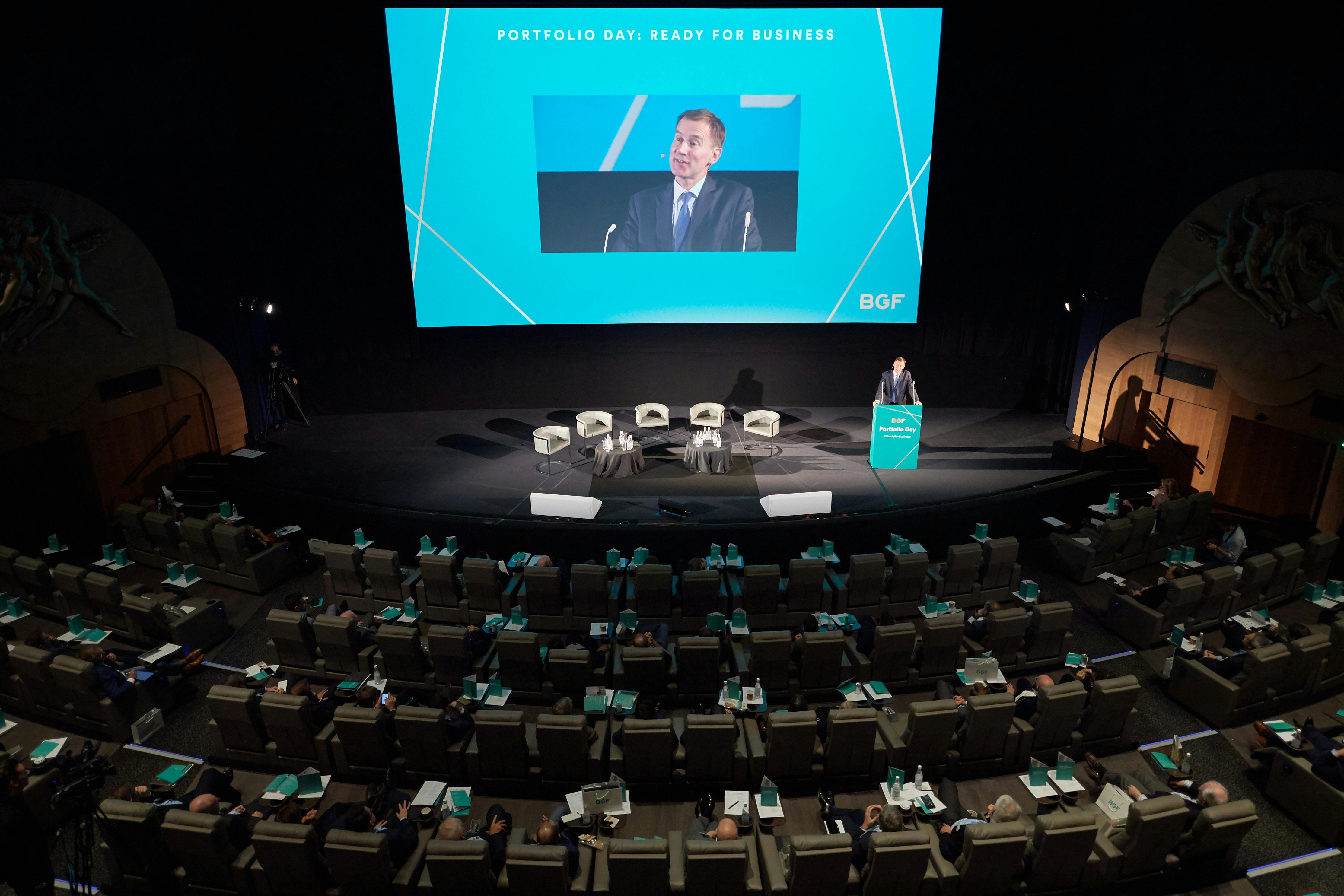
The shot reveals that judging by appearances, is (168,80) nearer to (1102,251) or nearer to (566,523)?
(566,523)

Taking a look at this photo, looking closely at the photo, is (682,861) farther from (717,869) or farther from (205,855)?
(205,855)

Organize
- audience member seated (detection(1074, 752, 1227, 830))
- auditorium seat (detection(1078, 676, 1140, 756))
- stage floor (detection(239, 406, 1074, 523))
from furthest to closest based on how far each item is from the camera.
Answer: stage floor (detection(239, 406, 1074, 523)) < auditorium seat (detection(1078, 676, 1140, 756)) < audience member seated (detection(1074, 752, 1227, 830))

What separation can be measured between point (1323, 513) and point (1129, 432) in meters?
Result: 3.06

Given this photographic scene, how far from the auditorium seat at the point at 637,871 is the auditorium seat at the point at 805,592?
3.96m

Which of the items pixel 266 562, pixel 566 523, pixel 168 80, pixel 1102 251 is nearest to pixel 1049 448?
pixel 1102 251

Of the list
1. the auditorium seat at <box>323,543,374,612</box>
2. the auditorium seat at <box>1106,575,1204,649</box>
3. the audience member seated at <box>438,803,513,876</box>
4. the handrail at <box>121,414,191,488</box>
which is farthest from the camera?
the handrail at <box>121,414,191,488</box>

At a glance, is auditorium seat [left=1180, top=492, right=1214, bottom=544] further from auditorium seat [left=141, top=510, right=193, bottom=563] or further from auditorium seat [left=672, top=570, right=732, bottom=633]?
auditorium seat [left=141, top=510, right=193, bottom=563]

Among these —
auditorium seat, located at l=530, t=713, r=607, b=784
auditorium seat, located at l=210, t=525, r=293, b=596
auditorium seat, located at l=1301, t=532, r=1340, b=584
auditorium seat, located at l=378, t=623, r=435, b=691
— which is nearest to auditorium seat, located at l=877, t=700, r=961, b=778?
auditorium seat, located at l=530, t=713, r=607, b=784

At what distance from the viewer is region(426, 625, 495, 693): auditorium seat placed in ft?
26.4

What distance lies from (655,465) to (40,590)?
8230 millimetres

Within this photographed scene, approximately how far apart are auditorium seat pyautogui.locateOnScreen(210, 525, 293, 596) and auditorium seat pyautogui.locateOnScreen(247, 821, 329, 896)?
5394 mm

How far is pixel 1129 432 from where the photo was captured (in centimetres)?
1378

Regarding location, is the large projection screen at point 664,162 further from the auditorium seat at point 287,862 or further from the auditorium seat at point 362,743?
the auditorium seat at point 287,862

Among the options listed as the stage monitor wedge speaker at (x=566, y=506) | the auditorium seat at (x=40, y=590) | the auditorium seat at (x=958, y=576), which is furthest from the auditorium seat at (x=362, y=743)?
the auditorium seat at (x=958, y=576)
